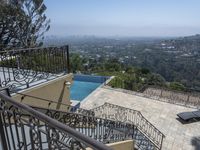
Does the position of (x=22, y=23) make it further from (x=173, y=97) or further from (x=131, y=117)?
(x=173, y=97)

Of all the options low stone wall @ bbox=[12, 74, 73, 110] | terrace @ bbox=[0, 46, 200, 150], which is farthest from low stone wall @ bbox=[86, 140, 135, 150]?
low stone wall @ bbox=[12, 74, 73, 110]

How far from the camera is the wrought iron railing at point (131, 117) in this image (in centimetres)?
987

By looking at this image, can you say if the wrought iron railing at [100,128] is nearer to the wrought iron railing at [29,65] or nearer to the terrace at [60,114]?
the terrace at [60,114]

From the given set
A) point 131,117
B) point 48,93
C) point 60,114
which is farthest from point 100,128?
point 131,117

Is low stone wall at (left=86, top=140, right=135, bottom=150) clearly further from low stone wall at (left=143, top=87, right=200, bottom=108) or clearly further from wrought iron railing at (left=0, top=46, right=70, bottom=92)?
low stone wall at (left=143, top=87, right=200, bottom=108)

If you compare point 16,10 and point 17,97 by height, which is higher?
point 16,10

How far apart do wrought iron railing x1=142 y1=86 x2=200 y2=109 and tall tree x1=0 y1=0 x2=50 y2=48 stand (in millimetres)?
9879

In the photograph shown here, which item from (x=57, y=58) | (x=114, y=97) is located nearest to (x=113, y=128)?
(x=57, y=58)

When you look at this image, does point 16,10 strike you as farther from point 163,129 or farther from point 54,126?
point 54,126

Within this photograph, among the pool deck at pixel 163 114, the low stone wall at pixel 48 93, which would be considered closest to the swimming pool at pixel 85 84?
the pool deck at pixel 163 114

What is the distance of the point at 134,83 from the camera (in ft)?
62.2

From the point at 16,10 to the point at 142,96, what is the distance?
10.6m

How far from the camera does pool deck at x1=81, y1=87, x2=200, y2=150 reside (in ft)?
32.0

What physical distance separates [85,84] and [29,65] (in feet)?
39.0
